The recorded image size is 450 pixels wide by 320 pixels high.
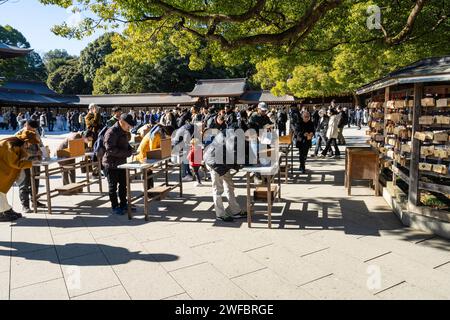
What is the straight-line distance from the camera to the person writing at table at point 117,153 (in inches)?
231

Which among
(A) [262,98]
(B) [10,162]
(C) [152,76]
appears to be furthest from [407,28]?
(C) [152,76]

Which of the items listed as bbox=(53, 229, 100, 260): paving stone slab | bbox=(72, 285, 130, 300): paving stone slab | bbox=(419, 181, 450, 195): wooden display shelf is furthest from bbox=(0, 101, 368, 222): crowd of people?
bbox=(419, 181, 450, 195): wooden display shelf

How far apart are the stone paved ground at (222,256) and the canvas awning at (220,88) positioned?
30451 millimetres

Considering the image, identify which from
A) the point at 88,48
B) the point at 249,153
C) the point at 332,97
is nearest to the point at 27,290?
the point at 249,153

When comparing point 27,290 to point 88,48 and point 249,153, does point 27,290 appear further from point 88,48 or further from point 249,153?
point 88,48

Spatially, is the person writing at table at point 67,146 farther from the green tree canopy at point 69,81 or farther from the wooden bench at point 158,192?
the green tree canopy at point 69,81

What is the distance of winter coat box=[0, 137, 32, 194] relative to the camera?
4.96 meters

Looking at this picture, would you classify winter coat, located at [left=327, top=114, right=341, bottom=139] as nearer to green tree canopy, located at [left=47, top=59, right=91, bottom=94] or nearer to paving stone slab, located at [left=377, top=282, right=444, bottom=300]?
paving stone slab, located at [left=377, top=282, right=444, bottom=300]

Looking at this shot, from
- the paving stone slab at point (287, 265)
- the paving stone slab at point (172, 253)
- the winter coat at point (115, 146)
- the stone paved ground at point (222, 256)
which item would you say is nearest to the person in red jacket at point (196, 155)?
the stone paved ground at point (222, 256)

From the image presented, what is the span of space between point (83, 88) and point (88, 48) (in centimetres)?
558

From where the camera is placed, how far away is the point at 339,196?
695 cm

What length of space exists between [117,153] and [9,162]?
1558mm

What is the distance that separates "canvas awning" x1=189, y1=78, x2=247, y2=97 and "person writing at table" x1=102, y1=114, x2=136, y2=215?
30.2m

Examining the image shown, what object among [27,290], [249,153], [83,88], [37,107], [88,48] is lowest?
[27,290]
